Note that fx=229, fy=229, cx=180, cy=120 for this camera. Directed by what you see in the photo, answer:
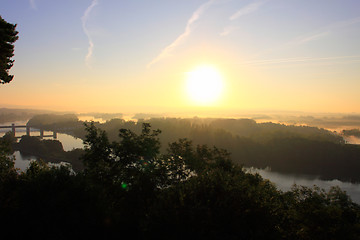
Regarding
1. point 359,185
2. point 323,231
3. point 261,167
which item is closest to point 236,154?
point 261,167

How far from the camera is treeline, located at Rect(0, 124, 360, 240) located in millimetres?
12812

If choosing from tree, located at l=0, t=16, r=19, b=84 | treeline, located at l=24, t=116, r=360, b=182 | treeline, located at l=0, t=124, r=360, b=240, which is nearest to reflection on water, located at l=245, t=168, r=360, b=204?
treeline, located at l=24, t=116, r=360, b=182

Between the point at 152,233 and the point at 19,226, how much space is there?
8.33m

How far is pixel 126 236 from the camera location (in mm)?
14398

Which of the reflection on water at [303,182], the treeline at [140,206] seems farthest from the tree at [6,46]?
the reflection on water at [303,182]

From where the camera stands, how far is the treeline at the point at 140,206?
42.0 ft

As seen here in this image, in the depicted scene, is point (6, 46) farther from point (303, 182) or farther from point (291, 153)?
point (291, 153)

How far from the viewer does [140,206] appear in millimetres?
15945

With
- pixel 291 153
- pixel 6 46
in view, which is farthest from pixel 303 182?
pixel 6 46

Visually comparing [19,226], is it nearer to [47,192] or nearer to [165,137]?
[47,192]

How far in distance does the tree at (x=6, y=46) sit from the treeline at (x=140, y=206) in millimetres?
7973

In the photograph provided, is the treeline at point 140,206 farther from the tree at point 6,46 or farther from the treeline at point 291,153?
the treeline at point 291,153

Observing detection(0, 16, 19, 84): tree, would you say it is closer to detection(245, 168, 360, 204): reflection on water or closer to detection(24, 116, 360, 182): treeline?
detection(245, 168, 360, 204): reflection on water

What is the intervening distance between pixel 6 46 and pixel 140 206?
51.1 ft
